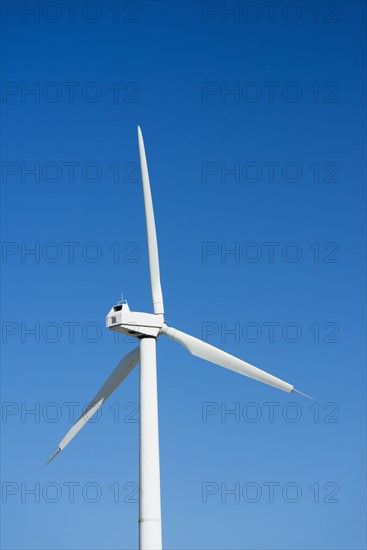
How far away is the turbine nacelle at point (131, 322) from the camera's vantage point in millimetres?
46094

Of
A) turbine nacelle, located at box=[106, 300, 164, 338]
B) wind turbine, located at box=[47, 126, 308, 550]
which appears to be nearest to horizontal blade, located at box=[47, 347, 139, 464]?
wind turbine, located at box=[47, 126, 308, 550]

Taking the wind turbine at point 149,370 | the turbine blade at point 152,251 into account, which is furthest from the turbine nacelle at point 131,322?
the turbine blade at point 152,251

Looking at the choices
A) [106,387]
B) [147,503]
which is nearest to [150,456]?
[147,503]

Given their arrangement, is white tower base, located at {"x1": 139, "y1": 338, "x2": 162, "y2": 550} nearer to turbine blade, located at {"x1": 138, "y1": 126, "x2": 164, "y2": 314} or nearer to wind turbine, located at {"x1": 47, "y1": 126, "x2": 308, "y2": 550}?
wind turbine, located at {"x1": 47, "y1": 126, "x2": 308, "y2": 550}

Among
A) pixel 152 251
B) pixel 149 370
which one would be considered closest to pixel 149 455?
pixel 149 370

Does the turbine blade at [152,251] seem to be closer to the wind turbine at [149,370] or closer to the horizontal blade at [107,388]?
the wind turbine at [149,370]

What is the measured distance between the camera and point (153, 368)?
152 feet

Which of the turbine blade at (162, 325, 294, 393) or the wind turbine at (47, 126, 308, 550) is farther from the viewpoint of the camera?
the turbine blade at (162, 325, 294, 393)

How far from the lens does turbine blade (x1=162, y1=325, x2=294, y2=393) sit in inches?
1785

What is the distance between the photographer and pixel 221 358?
46406 millimetres

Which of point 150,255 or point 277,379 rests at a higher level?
point 150,255

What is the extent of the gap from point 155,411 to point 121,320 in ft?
14.8

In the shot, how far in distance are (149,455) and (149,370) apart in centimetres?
396

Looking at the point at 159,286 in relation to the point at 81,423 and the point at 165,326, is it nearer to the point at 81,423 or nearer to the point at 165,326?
the point at 165,326
